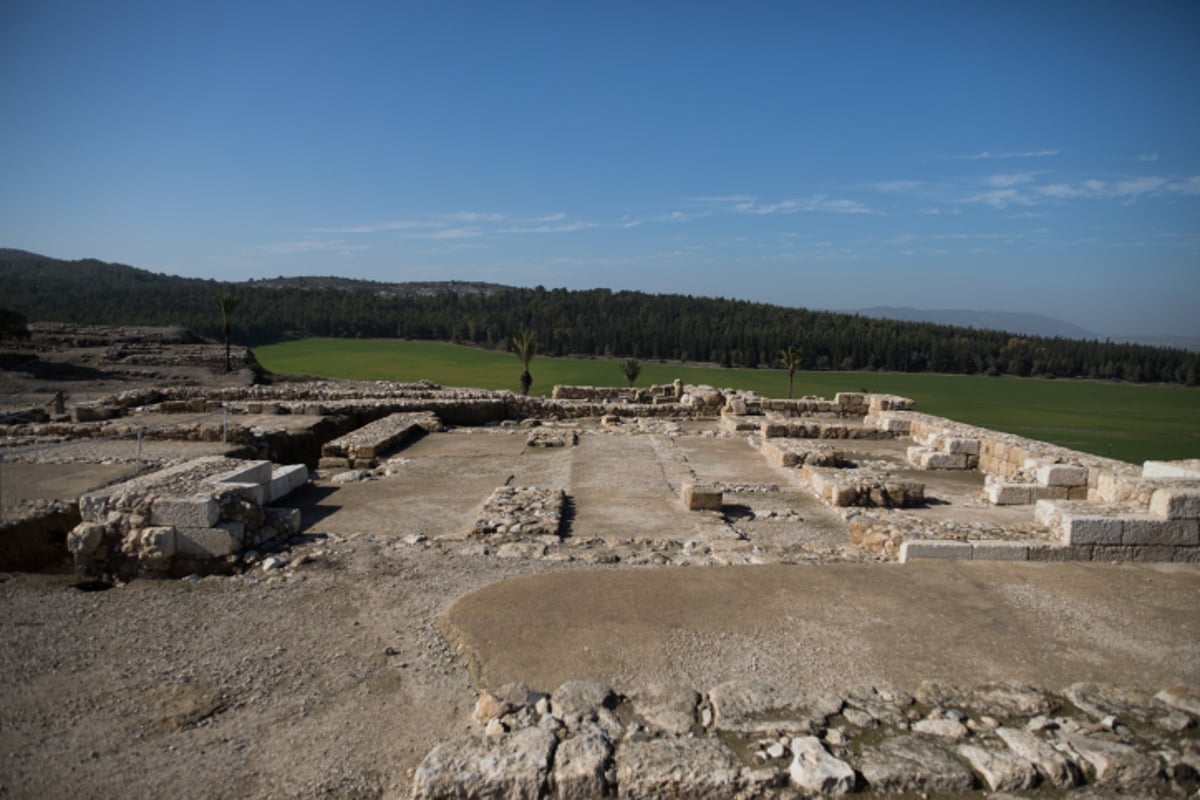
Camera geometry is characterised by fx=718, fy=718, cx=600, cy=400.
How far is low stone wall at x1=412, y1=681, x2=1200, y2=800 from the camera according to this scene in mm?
3564

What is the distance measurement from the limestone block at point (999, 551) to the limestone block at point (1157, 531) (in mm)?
1103

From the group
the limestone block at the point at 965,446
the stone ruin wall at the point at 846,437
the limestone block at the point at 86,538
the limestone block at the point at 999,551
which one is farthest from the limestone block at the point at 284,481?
the limestone block at the point at 965,446

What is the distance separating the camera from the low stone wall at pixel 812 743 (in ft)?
11.7

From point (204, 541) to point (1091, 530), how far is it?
8.61 meters

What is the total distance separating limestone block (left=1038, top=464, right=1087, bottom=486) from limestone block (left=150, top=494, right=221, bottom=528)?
10.9m

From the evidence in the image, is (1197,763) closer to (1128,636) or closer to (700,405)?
(1128,636)

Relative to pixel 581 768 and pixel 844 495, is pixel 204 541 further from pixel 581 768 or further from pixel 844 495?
pixel 844 495

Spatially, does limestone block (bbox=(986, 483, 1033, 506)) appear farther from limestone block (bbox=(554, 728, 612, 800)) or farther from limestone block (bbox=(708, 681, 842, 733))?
limestone block (bbox=(554, 728, 612, 800))

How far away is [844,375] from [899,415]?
49.2 metres

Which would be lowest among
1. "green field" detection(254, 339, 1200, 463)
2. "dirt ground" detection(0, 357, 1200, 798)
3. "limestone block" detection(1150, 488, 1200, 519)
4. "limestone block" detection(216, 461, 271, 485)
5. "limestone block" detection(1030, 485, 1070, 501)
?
"green field" detection(254, 339, 1200, 463)

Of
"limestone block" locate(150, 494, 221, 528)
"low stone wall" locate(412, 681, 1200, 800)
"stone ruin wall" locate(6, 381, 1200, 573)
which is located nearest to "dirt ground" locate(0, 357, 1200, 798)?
"low stone wall" locate(412, 681, 1200, 800)

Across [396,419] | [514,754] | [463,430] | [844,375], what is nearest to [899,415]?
[463,430]

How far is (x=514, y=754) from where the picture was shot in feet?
12.0

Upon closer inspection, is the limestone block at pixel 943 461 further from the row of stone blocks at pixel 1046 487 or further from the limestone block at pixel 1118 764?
the limestone block at pixel 1118 764
